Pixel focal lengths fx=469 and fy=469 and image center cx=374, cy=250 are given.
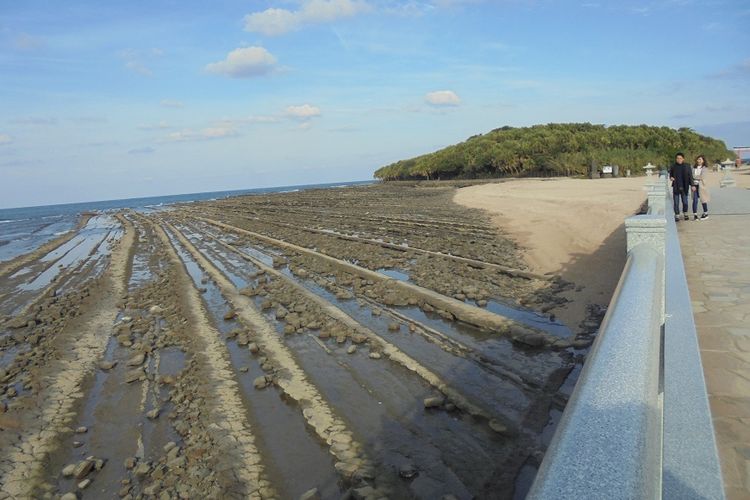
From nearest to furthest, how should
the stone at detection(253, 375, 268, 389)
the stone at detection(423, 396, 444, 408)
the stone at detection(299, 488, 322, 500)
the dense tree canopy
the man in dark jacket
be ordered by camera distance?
1. the stone at detection(299, 488, 322, 500)
2. the stone at detection(423, 396, 444, 408)
3. the stone at detection(253, 375, 268, 389)
4. the man in dark jacket
5. the dense tree canopy

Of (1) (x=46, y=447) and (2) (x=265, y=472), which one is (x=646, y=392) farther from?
(1) (x=46, y=447)

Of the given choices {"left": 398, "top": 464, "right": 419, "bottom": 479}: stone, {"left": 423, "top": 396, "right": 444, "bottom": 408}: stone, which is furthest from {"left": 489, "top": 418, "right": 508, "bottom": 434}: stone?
{"left": 398, "top": 464, "right": 419, "bottom": 479}: stone

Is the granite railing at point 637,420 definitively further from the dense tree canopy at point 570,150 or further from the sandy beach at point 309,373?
the dense tree canopy at point 570,150

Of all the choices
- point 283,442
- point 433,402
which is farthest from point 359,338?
point 283,442

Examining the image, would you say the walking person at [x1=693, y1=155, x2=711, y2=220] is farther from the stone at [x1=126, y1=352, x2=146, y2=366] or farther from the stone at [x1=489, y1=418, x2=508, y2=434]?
the stone at [x1=126, y1=352, x2=146, y2=366]

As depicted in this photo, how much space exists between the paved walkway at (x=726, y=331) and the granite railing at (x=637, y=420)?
407 mm

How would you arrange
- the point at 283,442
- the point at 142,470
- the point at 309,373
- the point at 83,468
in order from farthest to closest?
the point at 309,373 < the point at 283,442 < the point at 83,468 < the point at 142,470

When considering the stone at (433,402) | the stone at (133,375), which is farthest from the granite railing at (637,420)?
the stone at (133,375)

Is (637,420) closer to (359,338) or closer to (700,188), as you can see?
(359,338)

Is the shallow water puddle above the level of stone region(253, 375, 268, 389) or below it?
below

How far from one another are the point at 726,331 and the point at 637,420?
3653 millimetres

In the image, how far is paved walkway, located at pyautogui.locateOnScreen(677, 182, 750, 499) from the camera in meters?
2.88

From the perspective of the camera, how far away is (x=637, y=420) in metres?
1.89

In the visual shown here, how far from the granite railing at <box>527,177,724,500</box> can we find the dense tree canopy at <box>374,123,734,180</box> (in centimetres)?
4807
